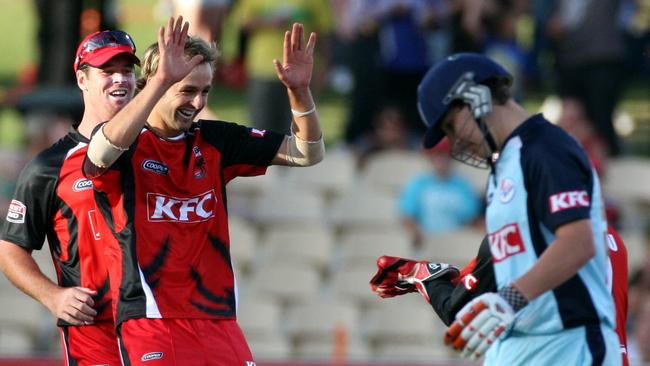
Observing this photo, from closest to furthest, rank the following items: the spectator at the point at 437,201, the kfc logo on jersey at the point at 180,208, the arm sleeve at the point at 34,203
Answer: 1. the kfc logo on jersey at the point at 180,208
2. the arm sleeve at the point at 34,203
3. the spectator at the point at 437,201

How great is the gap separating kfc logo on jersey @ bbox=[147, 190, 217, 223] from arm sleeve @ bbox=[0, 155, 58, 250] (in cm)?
59

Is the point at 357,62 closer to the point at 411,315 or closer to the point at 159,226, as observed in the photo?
the point at 411,315

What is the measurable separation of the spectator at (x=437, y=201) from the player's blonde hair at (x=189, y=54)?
6042mm

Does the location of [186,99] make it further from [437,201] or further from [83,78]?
[437,201]

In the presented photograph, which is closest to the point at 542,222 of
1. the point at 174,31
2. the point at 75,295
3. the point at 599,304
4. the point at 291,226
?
the point at 599,304

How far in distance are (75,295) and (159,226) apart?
507 millimetres

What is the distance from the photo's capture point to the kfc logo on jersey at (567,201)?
15.9 feet

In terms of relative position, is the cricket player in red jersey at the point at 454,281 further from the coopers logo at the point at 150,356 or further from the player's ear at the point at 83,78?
the player's ear at the point at 83,78

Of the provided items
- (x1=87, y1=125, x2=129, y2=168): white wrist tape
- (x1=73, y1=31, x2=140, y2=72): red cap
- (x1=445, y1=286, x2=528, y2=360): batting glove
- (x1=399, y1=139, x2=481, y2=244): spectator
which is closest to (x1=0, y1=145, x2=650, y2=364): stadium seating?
(x1=399, y1=139, x2=481, y2=244): spectator

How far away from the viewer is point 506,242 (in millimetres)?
5070

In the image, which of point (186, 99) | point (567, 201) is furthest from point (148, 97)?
point (567, 201)

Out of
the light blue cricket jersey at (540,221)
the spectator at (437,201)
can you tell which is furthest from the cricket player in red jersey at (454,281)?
the spectator at (437,201)

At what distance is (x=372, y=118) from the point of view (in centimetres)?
1284

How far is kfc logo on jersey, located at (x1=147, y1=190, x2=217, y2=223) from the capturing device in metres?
5.62
